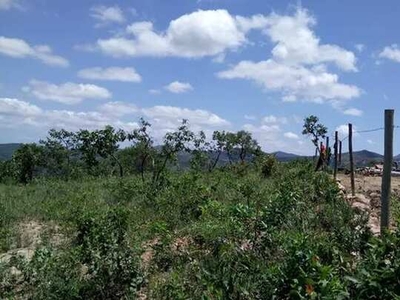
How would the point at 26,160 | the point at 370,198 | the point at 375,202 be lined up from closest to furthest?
the point at 375,202
the point at 370,198
the point at 26,160

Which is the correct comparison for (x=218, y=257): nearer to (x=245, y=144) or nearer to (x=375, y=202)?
(x=375, y=202)

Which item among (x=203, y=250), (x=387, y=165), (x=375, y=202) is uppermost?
(x=387, y=165)

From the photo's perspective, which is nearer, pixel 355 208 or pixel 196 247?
pixel 196 247

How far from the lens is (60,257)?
6.17 metres

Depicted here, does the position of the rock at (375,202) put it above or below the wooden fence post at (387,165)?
below

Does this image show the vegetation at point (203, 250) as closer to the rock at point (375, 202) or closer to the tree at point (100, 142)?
the rock at point (375, 202)

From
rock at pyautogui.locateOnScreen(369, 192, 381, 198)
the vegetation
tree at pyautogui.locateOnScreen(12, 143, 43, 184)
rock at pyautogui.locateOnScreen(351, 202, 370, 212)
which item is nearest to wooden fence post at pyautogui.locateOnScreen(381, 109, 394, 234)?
the vegetation

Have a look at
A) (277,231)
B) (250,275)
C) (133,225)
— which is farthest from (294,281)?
(133,225)

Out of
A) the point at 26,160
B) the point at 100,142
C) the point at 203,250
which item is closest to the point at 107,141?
the point at 100,142

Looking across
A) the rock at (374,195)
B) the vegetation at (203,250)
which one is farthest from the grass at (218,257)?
the rock at (374,195)

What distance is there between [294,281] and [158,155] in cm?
1636

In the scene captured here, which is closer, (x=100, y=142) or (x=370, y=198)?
(x=370, y=198)

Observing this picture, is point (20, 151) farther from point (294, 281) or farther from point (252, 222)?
point (294, 281)

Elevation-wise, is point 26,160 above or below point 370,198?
above
